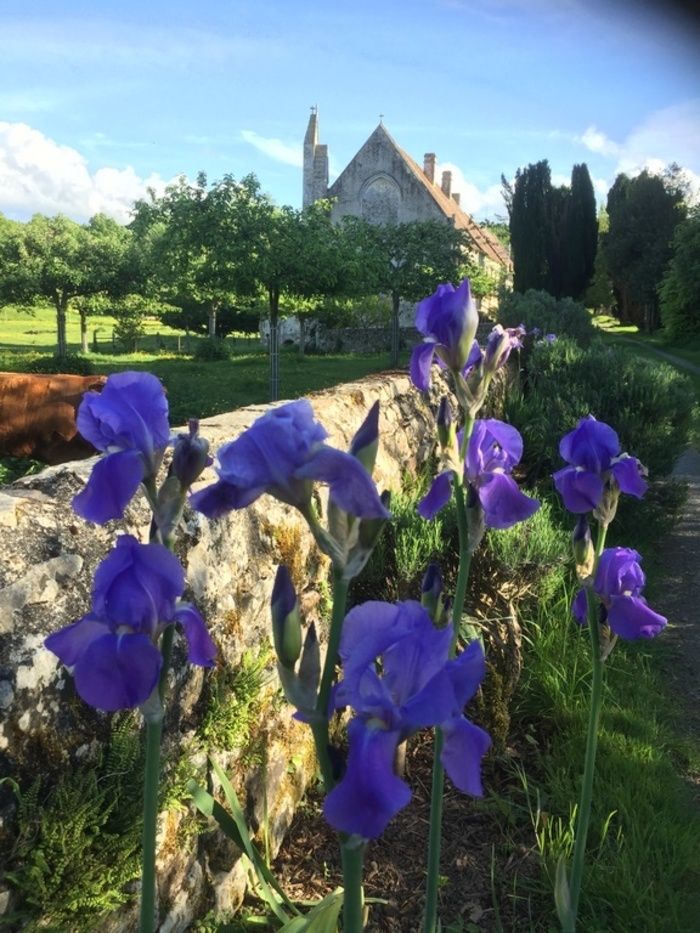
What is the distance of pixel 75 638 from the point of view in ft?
2.91

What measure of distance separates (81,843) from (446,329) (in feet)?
4.12

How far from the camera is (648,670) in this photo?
399 cm

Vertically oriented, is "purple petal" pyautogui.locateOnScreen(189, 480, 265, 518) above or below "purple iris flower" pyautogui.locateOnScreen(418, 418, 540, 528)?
above

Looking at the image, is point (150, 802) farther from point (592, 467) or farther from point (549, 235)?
point (549, 235)

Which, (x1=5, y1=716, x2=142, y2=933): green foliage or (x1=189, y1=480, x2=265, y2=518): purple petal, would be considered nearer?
(x1=189, y1=480, x2=265, y2=518): purple petal

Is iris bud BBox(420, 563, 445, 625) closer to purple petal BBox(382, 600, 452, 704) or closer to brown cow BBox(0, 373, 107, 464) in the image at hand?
purple petal BBox(382, 600, 452, 704)

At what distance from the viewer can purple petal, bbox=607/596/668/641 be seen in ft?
5.02

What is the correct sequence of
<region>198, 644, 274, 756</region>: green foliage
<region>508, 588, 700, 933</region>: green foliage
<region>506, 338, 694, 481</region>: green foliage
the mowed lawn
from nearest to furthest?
<region>198, 644, 274, 756</region>: green foliage, <region>508, 588, 700, 933</region>: green foliage, <region>506, 338, 694, 481</region>: green foliage, the mowed lawn

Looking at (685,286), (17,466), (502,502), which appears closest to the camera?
(502,502)

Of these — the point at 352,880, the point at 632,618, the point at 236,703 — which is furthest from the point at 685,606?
the point at 352,880

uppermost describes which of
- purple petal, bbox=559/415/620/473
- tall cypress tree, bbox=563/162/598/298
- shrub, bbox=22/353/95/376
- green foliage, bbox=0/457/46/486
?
tall cypress tree, bbox=563/162/598/298

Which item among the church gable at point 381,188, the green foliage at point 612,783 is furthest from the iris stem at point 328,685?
the church gable at point 381,188

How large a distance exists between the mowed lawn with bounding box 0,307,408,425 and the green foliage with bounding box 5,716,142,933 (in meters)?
5.55

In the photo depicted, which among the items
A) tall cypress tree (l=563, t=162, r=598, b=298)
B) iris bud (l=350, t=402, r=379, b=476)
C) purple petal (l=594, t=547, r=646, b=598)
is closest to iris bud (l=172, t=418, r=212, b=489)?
iris bud (l=350, t=402, r=379, b=476)
